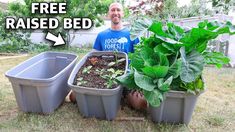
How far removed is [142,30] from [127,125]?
73cm

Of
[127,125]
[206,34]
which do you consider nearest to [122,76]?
[127,125]

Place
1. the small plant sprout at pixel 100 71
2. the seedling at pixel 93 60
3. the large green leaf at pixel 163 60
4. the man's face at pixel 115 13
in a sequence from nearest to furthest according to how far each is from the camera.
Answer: the large green leaf at pixel 163 60, the small plant sprout at pixel 100 71, the seedling at pixel 93 60, the man's face at pixel 115 13

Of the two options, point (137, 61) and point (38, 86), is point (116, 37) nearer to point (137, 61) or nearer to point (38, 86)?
point (137, 61)

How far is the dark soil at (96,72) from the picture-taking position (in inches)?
81.4

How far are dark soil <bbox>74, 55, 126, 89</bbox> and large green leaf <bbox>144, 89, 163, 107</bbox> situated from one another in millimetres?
315

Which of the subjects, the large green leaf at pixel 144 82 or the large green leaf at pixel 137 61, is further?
the large green leaf at pixel 137 61

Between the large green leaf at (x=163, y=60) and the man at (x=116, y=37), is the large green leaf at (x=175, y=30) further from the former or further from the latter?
the man at (x=116, y=37)

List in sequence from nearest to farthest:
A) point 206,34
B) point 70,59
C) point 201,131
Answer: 1. point 206,34
2. point 201,131
3. point 70,59

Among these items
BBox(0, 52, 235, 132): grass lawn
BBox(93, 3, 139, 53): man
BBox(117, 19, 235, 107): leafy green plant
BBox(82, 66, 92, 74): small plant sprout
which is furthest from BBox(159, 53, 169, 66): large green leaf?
BBox(93, 3, 139, 53): man

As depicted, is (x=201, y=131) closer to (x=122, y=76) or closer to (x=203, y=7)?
(x=122, y=76)

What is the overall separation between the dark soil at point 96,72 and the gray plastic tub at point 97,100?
2.6 inches

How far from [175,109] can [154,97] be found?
1.12ft

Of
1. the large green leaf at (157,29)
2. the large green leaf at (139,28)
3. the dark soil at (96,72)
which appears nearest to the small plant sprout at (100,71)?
the dark soil at (96,72)

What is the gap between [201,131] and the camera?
2.09 meters
